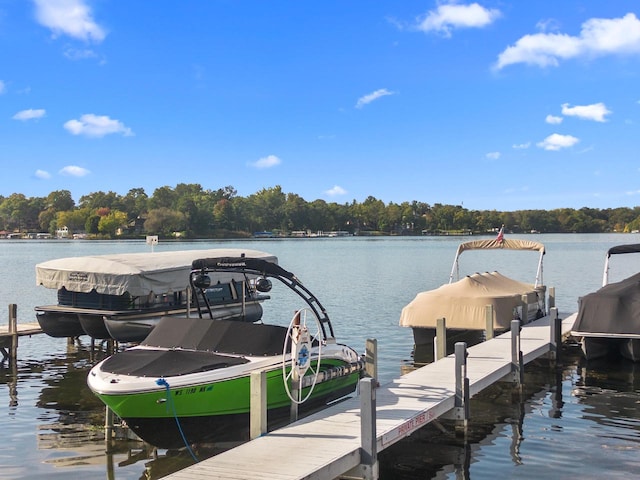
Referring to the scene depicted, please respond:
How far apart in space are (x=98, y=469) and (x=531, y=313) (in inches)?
684

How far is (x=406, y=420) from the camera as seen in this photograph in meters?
11.1

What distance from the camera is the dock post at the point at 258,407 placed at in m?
10.3

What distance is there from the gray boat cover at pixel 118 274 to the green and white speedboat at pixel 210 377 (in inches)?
261

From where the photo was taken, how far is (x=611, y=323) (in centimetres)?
1928

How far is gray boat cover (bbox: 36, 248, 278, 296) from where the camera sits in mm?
19859

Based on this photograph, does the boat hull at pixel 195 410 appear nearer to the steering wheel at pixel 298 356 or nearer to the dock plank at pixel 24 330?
the steering wheel at pixel 298 356

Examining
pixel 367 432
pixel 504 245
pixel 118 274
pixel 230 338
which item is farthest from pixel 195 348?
pixel 504 245

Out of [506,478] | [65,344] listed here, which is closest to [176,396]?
[506,478]

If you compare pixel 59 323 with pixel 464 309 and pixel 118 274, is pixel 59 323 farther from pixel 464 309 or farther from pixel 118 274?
pixel 464 309

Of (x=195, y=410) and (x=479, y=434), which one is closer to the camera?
(x=195, y=410)

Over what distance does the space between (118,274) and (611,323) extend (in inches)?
558

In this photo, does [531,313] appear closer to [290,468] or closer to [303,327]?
[303,327]

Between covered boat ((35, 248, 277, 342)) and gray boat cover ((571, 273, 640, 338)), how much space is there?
996cm

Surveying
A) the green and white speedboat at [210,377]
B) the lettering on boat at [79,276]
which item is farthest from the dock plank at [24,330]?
the green and white speedboat at [210,377]
